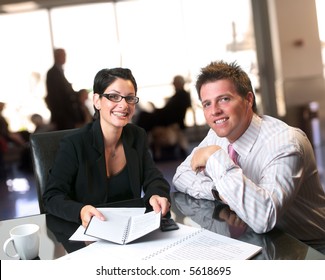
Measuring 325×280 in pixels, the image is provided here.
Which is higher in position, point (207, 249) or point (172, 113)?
point (172, 113)

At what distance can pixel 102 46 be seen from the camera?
6.93 feet

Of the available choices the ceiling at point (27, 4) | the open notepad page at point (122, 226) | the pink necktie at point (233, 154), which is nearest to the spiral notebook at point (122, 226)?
the open notepad page at point (122, 226)

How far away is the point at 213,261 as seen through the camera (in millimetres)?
734

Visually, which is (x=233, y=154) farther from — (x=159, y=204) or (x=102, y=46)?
(x=102, y=46)

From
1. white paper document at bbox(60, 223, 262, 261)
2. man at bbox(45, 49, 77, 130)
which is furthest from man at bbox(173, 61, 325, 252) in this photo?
man at bbox(45, 49, 77, 130)

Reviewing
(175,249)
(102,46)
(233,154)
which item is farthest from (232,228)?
(102,46)

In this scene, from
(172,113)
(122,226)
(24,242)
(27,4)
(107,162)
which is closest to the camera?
(24,242)

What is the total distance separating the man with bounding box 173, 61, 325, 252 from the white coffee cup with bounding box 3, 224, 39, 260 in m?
0.44

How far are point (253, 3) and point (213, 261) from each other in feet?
7.99

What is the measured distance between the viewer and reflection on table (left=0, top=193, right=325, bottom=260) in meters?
0.73

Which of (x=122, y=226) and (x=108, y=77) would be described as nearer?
(x=122, y=226)

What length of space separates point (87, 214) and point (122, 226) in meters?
0.11

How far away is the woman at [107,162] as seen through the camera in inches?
41.5

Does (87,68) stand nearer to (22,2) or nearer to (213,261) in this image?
(22,2)
